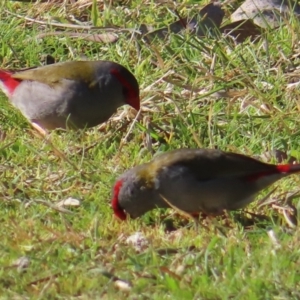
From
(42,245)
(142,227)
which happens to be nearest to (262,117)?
(142,227)

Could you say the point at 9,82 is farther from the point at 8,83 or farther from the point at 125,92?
the point at 125,92

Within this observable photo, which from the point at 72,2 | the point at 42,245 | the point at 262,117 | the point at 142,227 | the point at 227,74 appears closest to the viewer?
the point at 42,245

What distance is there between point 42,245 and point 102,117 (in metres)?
1.91

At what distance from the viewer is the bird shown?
6344 mm

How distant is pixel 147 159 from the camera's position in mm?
5789

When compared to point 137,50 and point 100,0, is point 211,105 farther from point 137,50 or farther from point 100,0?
point 100,0

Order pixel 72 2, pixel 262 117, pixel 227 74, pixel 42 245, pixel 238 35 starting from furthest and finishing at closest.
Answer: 1. pixel 72 2
2. pixel 238 35
3. pixel 227 74
4. pixel 262 117
5. pixel 42 245

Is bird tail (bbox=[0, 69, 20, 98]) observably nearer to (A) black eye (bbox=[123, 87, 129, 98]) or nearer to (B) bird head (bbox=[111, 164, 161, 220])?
(A) black eye (bbox=[123, 87, 129, 98])

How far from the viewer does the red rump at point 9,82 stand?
261 inches

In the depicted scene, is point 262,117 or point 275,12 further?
point 275,12

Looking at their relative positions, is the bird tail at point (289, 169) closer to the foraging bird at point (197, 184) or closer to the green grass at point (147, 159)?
the foraging bird at point (197, 184)

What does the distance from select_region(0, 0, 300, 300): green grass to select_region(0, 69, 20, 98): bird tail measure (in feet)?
0.36

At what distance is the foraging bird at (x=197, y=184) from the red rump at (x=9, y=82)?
5.94 ft

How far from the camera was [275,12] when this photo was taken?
23.6 feet
